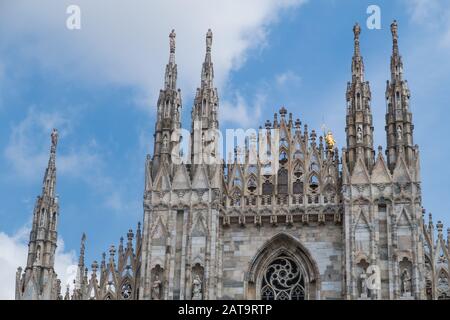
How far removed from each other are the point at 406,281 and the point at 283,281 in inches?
161

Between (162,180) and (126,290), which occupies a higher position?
(162,180)

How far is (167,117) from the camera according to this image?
35.2m

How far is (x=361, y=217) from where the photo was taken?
106ft

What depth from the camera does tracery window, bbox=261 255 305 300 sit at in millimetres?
32812

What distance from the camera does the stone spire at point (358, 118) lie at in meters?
33.6

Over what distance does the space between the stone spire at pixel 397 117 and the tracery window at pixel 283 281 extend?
458 cm

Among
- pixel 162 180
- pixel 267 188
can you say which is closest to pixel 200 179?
pixel 162 180

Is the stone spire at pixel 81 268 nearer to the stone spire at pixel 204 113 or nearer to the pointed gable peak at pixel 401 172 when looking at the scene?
the stone spire at pixel 204 113

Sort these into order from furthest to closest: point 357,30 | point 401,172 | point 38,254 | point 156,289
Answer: point 357,30
point 38,254
point 401,172
point 156,289

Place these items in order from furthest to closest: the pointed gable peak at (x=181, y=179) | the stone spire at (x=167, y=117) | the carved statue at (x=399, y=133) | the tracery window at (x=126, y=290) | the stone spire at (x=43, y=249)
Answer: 1. the stone spire at (x=167, y=117)
2. the pointed gable peak at (x=181, y=179)
3. the carved statue at (x=399, y=133)
4. the tracery window at (x=126, y=290)
5. the stone spire at (x=43, y=249)

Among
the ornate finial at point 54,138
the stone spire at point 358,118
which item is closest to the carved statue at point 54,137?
the ornate finial at point 54,138

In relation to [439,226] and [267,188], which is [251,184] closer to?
[267,188]

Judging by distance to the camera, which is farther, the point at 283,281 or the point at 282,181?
the point at 282,181
